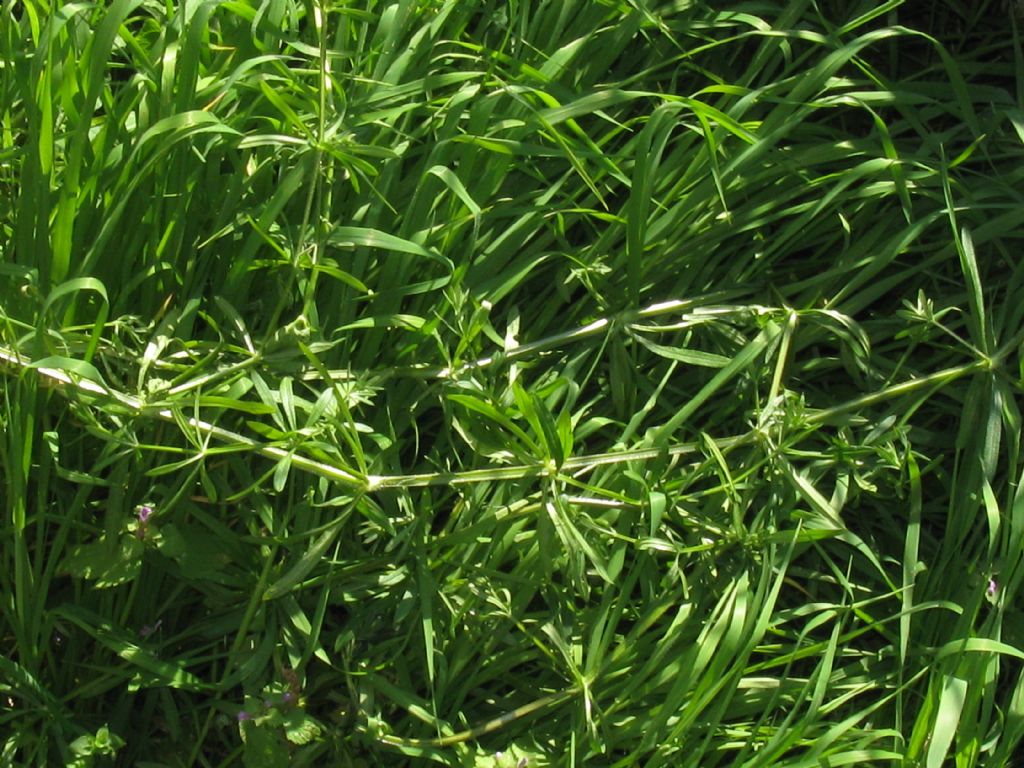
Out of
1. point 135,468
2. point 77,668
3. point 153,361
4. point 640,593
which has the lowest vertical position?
point 77,668

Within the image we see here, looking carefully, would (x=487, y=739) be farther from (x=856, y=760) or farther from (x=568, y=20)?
(x=568, y=20)

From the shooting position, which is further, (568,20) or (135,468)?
(568,20)

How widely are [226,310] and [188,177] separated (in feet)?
0.77

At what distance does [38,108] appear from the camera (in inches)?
76.4

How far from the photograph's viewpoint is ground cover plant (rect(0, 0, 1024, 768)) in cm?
190

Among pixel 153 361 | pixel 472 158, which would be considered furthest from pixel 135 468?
pixel 472 158

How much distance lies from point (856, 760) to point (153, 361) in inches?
47.8

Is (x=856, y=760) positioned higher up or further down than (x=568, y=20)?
further down

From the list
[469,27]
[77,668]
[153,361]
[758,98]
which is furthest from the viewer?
[469,27]

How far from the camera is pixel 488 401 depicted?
6.29 ft

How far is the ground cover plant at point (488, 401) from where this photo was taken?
1904 mm

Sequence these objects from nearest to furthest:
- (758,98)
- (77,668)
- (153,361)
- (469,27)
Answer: (153,361) < (77,668) < (758,98) < (469,27)

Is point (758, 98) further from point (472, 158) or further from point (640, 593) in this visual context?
point (640, 593)

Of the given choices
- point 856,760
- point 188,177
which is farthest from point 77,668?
point 856,760
